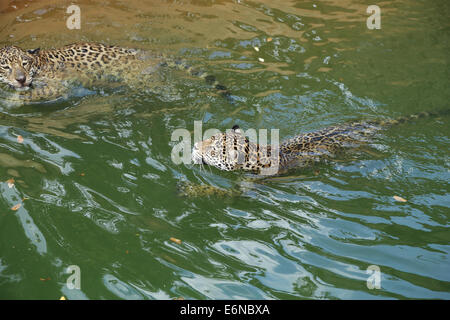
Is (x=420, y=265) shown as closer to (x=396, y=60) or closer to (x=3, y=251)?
(x=3, y=251)

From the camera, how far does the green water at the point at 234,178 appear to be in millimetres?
5414

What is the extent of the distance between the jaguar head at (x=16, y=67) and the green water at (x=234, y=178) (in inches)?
19.6

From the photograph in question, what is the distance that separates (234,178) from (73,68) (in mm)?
4496

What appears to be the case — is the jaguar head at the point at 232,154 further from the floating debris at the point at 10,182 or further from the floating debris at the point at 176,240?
the floating debris at the point at 10,182

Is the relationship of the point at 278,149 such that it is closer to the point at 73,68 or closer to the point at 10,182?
the point at 10,182

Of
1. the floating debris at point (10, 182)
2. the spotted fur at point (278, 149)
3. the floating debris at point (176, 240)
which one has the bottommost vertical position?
the floating debris at point (176, 240)

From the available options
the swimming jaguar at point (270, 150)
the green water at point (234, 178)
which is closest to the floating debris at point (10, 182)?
the green water at point (234, 178)

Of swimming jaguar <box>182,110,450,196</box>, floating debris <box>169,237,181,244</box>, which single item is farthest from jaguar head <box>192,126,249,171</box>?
floating debris <box>169,237,181,244</box>

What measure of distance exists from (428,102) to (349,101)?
178cm

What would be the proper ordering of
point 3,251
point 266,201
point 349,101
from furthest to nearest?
point 349,101
point 266,201
point 3,251

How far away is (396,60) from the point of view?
420 inches

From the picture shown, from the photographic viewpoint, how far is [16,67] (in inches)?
336

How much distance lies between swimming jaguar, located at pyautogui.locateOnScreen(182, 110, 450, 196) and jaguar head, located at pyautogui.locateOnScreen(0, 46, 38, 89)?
13.2ft
